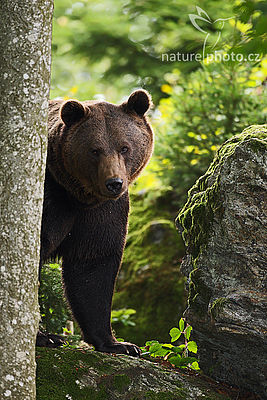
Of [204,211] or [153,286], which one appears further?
[153,286]

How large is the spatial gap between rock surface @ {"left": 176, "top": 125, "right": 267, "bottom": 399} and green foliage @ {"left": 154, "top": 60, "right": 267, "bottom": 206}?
2994mm

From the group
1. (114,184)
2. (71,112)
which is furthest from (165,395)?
(71,112)

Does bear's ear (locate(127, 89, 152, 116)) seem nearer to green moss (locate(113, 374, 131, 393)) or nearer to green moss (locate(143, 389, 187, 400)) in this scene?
green moss (locate(113, 374, 131, 393))

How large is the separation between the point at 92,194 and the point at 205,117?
344 centimetres

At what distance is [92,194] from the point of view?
3990mm

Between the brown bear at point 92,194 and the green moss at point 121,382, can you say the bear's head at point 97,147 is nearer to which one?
the brown bear at point 92,194

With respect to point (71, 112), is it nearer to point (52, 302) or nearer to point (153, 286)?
point (52, 302)

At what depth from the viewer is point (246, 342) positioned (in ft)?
11.9

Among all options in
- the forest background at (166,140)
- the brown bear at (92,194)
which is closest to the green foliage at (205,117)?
the forest background at (166,140)

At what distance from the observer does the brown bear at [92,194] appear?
152 inches

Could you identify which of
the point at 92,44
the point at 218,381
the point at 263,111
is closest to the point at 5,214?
the point at 218,381

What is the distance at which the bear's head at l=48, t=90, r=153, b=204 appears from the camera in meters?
3.76

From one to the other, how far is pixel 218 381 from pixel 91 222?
1465mm

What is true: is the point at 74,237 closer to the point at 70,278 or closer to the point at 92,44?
the point at 70,278
